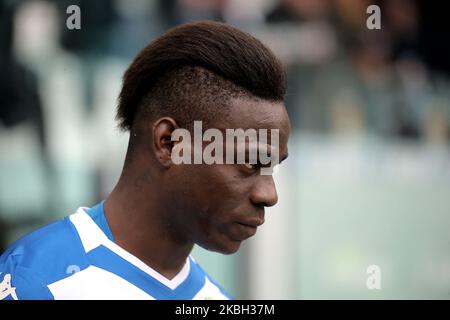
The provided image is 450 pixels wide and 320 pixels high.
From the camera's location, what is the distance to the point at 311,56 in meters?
8.54

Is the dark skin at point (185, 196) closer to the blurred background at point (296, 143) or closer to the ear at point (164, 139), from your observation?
the ear at point (164, 139)

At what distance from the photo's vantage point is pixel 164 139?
9.98 feet

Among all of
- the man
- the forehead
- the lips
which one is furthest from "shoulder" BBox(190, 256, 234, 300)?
the forehead

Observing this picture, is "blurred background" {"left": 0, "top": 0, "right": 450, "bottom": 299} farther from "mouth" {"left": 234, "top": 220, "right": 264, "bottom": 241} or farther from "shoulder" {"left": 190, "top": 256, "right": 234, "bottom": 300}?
"mouth" {"left": 234, "top": 220, "right": 264, "bottom": 241}

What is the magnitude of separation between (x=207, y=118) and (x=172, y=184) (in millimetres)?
291

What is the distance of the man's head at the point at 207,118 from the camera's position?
2984mm

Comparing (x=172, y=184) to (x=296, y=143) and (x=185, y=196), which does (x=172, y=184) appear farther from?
(x=296, y=143)

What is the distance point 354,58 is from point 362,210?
1.75 meters

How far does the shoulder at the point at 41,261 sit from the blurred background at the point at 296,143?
14.8 feet

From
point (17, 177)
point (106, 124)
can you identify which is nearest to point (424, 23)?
point (106, 124)

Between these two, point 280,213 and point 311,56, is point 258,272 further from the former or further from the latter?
point 311,56

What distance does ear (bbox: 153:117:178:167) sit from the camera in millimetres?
3031

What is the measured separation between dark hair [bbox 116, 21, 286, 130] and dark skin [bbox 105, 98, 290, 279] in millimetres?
67

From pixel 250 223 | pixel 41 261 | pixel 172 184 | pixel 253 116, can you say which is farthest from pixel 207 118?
pixel 41 261
